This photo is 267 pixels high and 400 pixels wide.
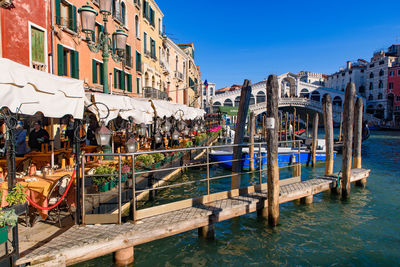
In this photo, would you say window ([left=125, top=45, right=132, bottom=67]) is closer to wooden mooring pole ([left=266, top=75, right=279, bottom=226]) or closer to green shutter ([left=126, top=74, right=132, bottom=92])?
green shutter ([left=126, top=74, right=132, bottom=92])

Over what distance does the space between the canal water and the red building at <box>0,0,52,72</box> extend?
7219 mm

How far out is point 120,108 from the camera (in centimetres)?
708

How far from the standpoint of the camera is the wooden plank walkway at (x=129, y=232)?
388cm

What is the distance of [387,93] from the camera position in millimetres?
61094

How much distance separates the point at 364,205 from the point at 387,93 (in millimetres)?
64978

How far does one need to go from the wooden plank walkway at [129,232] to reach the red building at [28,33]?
26.0ft

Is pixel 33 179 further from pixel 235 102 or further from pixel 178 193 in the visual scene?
pixel 235 102

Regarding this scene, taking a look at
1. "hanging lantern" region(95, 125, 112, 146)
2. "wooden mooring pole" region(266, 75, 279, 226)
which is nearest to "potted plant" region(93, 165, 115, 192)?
"hanging lantern" region(95, 125, 112, 146)

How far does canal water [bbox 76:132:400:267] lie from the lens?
17.8 feet

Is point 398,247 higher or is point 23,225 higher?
point 23,225

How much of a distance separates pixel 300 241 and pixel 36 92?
243 inches

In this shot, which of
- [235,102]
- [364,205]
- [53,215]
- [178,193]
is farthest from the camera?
[235,102]

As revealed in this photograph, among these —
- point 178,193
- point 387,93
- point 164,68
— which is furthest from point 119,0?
point 387,93

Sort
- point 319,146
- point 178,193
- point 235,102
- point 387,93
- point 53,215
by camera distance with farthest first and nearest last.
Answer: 1. point 235,102
2. point 387,93
3. point 319,146
4. point 178,193
5. point 53,215
